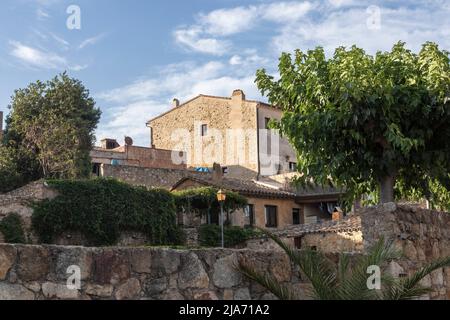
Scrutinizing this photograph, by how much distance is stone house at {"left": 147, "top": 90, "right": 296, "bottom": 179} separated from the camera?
4300 centimetres

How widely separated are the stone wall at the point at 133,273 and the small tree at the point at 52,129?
28908 mm

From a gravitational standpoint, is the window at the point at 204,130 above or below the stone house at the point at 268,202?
above

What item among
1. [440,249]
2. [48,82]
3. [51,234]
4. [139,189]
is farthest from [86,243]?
[440,249]

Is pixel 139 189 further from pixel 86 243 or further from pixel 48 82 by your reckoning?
pixel 48 82

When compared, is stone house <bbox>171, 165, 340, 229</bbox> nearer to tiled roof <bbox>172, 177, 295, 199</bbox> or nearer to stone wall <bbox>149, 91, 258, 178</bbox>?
tiled roof <bbox>172, 177, 295, 199</bbox>

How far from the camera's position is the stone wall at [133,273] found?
4.65 m

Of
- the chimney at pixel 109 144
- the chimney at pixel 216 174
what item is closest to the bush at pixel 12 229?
the chimney at pixel 216 174

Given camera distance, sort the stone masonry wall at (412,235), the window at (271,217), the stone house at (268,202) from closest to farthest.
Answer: the stone masonry wall at (412,235) < the stone house at (268,202) < the window at (271,217)

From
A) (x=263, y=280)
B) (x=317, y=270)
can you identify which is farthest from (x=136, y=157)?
(x=263, y=280)

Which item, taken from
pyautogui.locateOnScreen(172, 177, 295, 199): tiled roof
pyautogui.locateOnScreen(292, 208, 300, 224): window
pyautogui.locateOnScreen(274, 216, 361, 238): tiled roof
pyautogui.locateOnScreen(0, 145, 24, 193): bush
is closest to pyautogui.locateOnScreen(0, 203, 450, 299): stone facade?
pyautogui.locateOnScreen(274, 216, 361, 238): tiled roof

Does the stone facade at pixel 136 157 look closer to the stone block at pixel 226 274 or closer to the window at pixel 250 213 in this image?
the window at pixel 250 213

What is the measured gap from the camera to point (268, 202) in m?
37.7

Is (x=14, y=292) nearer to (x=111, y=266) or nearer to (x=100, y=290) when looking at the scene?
(x=100, y=290)

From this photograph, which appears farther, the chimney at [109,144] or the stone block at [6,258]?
the chimney at [109,144]
